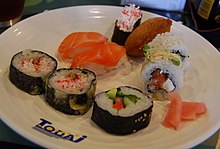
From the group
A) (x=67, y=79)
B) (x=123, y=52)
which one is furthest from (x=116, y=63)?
(x=67, y=79)

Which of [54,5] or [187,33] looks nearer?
[187,33]

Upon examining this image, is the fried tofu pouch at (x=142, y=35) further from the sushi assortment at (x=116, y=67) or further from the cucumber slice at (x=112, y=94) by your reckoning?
the cucumber slice at (x=112, y=94)

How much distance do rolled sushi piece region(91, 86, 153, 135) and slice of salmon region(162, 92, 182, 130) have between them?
0.05 m

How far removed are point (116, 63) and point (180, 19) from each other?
0.50 meters

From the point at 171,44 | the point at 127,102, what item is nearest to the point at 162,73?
the point at 171,44

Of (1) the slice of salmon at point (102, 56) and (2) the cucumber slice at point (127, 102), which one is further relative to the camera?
(1) the slice of salmon at point (102, 56)

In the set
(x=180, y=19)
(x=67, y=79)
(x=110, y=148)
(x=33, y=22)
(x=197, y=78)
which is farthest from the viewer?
(x=180, y=19)

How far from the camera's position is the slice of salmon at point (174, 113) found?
1.07 m

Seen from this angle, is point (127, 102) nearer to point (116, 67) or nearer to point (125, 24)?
point (116, 67)

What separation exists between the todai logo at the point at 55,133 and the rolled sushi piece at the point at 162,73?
0.30m

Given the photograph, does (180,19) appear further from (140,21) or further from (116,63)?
(116,63)

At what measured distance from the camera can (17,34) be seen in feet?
4.45

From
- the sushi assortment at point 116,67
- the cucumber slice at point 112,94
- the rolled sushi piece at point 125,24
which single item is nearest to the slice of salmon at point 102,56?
the sushi assortment at point 116,67

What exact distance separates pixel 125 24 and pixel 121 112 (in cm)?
Answer: 47
